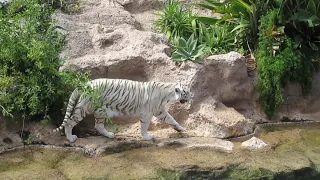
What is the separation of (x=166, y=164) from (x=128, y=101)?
1013 millimetres

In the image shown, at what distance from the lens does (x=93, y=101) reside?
6.46 m

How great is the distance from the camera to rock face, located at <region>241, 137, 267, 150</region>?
260 inches

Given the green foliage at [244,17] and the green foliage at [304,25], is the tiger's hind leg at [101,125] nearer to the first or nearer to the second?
the green foliage at [244,17]

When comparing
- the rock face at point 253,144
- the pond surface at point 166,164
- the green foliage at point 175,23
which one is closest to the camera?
the pond surface at point 166,164

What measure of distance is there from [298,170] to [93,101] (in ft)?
7.97

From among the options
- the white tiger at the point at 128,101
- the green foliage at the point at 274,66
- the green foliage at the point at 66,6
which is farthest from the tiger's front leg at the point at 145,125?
the green foliage at the point at 66,6

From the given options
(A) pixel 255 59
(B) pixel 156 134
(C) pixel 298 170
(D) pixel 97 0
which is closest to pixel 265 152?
(C) pixel 298 170

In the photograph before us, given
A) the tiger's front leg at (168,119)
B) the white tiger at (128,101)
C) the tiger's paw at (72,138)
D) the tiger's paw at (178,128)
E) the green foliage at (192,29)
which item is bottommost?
the tiger's paw at (72,138)

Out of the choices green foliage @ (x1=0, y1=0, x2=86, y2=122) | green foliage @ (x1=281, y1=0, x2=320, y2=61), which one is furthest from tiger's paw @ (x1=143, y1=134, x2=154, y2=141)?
green foliage @ (x1=281, y1=0, x2=320, y2=61)

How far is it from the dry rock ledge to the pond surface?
210 millimetres

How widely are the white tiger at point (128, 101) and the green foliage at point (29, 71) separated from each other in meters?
0.26

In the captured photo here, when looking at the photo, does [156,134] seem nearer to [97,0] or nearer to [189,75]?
[189,75]

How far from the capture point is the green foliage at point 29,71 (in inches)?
244

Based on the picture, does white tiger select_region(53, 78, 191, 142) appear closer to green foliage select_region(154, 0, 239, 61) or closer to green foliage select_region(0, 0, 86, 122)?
green foliage select_region(0, 0, 86, 122)
